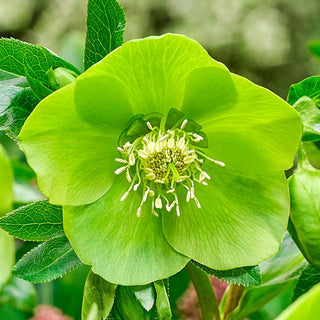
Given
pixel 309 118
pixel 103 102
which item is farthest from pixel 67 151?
pixel 309 118

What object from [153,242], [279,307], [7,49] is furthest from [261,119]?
[279,307]

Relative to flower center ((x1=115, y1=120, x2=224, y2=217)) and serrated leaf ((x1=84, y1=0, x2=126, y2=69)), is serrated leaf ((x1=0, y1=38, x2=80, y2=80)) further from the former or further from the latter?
flower center ((x1=115, y1=120, x2=224, y2=217))

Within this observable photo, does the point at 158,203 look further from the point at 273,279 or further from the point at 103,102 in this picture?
the point at 273,279

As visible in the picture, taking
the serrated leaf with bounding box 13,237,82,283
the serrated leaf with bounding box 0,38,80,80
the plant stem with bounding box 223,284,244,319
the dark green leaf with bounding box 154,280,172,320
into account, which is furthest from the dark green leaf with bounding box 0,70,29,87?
the plant stem with bounding box 223,284,244,319

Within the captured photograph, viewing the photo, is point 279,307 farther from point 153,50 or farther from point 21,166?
point 153,50

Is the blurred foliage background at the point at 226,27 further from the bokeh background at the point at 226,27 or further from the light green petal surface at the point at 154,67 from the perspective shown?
the light green petal surface at the point at 154,67

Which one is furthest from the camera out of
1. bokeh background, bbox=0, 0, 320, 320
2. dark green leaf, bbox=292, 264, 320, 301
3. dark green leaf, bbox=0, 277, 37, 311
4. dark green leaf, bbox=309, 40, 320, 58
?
bokeh background, bbox=0, 0, 320, 320
